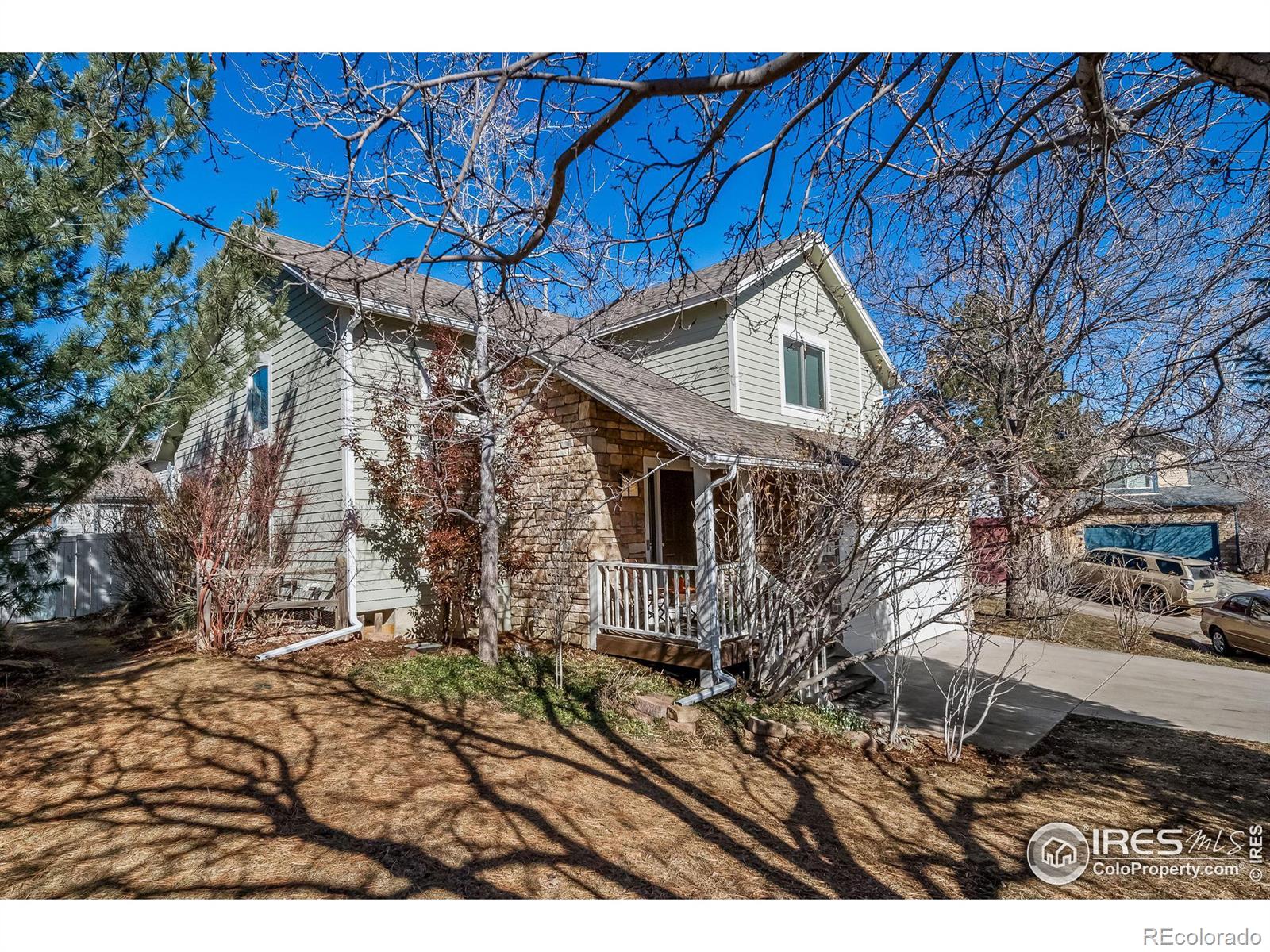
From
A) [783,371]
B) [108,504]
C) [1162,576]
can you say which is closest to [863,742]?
[783,371]

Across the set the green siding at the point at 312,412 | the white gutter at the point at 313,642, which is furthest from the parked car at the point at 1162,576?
the green siding at the point at 312,412

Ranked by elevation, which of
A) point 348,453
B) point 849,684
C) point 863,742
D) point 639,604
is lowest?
point 863,742

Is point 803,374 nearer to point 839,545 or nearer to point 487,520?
point 839,545

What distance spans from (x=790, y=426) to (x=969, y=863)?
8.10m

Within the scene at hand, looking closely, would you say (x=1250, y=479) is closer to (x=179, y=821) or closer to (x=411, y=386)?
(x=411, y=386)

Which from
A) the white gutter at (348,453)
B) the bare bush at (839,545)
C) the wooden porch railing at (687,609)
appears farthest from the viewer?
the white gutter at (348,453)

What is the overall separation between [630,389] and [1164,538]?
27.9m

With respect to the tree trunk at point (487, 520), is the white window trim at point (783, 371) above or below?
above

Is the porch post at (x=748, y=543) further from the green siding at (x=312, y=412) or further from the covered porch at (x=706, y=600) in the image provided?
the green siding at (x=312, y=412)

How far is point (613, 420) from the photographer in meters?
9.54

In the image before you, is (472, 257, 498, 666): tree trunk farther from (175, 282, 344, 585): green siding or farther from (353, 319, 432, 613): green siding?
(175, 282, 344, 585): green siding

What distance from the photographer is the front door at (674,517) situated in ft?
36.4

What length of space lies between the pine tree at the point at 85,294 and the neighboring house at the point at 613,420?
5.35 feet

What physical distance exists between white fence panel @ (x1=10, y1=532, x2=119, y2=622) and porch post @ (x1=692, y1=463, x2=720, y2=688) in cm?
1276
